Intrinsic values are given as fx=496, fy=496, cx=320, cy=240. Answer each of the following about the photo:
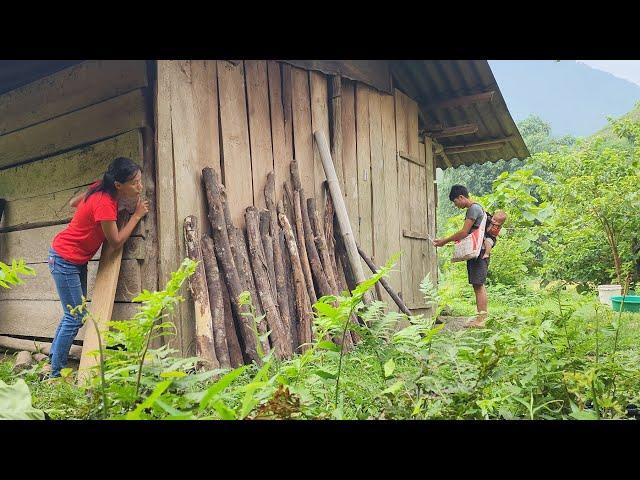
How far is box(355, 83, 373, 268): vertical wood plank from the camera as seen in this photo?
5.28m

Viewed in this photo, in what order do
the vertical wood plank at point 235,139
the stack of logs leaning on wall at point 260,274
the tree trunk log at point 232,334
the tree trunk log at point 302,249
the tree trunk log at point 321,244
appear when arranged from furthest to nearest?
the tree trunk log at point 321,244 < the tree trunk log at point 302,249 < the vertical wood plank at point 235,139 < the tree trunk log at point 232,334 < the stack of logs leaning on wall at point 260,274

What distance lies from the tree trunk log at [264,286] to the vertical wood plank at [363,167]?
67.0 inches

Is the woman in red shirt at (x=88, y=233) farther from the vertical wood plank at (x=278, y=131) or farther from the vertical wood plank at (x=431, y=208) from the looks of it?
the vertical wood plank at (x=431, y=208)

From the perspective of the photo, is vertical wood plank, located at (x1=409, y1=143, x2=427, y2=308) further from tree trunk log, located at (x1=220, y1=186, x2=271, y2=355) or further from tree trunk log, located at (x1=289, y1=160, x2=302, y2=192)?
tree trunk log, located at (x1=220, y1=186, x2=271, y2=355)

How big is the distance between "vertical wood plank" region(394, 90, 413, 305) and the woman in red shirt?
362cm

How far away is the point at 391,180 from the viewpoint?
5.89 meters

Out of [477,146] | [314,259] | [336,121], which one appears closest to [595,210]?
[477,146]

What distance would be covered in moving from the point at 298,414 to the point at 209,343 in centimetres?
207

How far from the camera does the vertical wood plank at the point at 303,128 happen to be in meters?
4.48

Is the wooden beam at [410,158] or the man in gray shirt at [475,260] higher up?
the wooden beam at [410,158]

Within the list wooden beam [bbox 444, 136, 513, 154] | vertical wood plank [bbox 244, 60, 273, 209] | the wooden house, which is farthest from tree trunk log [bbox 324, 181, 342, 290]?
wooden beam [bbox 444, 136, 513, 154]

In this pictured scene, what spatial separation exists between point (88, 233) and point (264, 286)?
124 centimetres

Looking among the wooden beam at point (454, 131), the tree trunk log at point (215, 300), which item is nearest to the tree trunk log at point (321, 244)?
the tree trunk log at point (215, 300)

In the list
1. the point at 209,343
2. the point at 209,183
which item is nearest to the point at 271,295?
the point at 209,343
